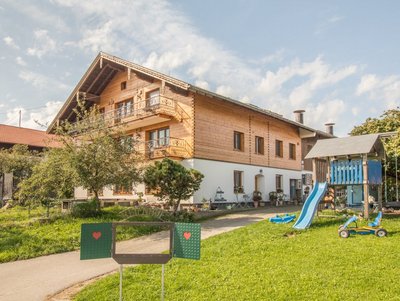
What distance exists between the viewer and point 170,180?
50.5ft

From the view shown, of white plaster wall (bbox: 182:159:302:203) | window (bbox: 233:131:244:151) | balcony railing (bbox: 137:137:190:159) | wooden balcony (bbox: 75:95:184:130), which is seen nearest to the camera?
white plaster wall (bbox: 182:159:302:203)

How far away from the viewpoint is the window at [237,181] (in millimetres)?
22352

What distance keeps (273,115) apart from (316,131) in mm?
5358

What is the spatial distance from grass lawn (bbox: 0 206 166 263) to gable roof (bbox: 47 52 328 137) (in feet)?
28.7

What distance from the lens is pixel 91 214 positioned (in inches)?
591

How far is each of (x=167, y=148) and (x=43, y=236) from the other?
10.3 metres

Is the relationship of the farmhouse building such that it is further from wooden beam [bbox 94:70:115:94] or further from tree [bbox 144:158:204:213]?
tree [bbox 144:158:204:213]

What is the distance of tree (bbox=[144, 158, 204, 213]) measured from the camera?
15.4 metres

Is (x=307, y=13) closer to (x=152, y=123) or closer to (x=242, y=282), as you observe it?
(x=242, y=282)

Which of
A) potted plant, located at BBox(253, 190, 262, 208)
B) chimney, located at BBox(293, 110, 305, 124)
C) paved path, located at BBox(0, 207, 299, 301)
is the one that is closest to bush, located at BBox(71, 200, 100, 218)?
paved path, located at BBox(0, 207, 299, 301)

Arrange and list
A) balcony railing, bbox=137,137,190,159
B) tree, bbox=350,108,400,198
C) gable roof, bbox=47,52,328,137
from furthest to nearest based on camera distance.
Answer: gable roof, bbox=47,52,328,137, balcony railing, bbox=137,137,190,159, tree, bbox=350,108,400,198

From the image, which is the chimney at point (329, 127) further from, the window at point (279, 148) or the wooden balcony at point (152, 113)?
the wooden balcony at point (152, 113)

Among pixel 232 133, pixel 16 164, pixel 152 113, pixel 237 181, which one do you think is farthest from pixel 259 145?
Answer: pixel 16 164

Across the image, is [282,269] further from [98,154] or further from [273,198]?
[273,198]
